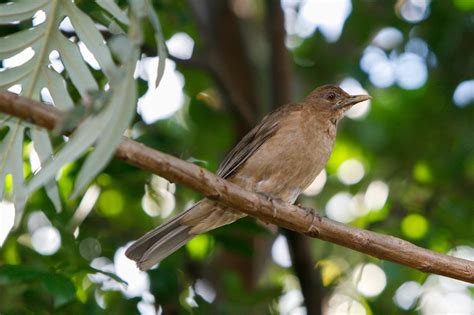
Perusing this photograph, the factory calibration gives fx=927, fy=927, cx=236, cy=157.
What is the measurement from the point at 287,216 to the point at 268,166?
1382 mm

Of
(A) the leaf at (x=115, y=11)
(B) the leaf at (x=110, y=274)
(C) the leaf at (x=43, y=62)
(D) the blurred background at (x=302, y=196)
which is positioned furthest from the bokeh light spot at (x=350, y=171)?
(A) the leaf at (x=115, y=11)

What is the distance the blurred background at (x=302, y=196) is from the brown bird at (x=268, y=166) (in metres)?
0.58

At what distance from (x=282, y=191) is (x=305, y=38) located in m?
3.72

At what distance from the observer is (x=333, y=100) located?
24.7 feet

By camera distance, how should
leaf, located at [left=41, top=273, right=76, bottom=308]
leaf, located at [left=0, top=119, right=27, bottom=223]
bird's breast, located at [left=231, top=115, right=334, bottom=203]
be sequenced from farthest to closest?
bird's breast, located at [left=231, top=115, right=334, bottom=203]
leaf, located at [left=41, top=273, right=76, bottom=308]
leaf, located at [left=0, top=119, right=27, bottom=223]

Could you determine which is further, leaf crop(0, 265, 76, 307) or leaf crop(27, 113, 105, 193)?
leaf crop(0, 265, 76, 307)

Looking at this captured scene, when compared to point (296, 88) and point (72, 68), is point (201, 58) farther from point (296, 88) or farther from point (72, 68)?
point (72, 68)

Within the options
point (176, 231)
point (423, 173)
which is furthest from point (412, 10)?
point (176, 231)

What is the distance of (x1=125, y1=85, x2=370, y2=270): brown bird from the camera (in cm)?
603

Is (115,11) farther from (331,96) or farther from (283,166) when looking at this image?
(331,96)

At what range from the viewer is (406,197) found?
8.58 m

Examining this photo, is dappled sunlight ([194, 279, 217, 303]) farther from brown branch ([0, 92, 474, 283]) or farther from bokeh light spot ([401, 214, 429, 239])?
brown branch ([0, 92, 474, 283])

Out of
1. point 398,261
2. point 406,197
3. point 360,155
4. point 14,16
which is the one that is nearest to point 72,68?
point 14,16

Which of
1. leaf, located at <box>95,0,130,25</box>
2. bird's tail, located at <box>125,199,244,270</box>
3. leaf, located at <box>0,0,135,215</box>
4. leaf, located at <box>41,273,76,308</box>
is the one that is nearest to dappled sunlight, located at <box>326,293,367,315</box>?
bird's tail, located at <box>125,199,244,270</box>
